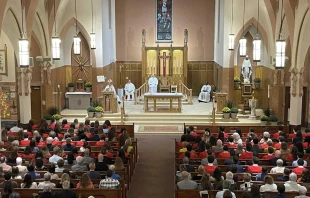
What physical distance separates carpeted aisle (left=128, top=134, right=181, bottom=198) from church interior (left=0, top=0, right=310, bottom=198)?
40 mm

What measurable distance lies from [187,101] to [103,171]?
52.9 ft

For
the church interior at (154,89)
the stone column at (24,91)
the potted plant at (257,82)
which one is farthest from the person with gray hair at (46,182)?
the potted plant at (257,82)

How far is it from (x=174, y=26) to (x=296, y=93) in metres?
13.5

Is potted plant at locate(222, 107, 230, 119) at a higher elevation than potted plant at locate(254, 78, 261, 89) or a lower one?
lower

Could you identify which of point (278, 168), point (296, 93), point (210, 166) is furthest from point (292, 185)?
point (296, 93)

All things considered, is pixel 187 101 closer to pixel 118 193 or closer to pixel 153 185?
pixel 153 185

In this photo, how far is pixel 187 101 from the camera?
27.2 metres

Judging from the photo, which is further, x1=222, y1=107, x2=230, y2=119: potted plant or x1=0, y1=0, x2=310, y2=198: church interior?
x1=222, y1=107, x2=230, y2=119: potted plant

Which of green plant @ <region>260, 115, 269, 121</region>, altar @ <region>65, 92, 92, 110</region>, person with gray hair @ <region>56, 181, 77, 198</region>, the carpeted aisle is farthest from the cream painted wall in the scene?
person with gray hair @ <region>56, 181, 77, 198</region>

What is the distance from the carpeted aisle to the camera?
41.9ft

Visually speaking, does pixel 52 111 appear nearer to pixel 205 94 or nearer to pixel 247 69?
pixel 205 94

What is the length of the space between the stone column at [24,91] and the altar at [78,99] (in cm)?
582

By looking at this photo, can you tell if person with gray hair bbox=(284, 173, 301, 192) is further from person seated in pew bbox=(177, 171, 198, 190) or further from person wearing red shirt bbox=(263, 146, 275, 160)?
person wearing red shirt bbox=(263, 146, 275, 160)

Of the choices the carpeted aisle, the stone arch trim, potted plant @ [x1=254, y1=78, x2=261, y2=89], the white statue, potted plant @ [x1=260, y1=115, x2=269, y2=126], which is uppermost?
the stone arch trim
